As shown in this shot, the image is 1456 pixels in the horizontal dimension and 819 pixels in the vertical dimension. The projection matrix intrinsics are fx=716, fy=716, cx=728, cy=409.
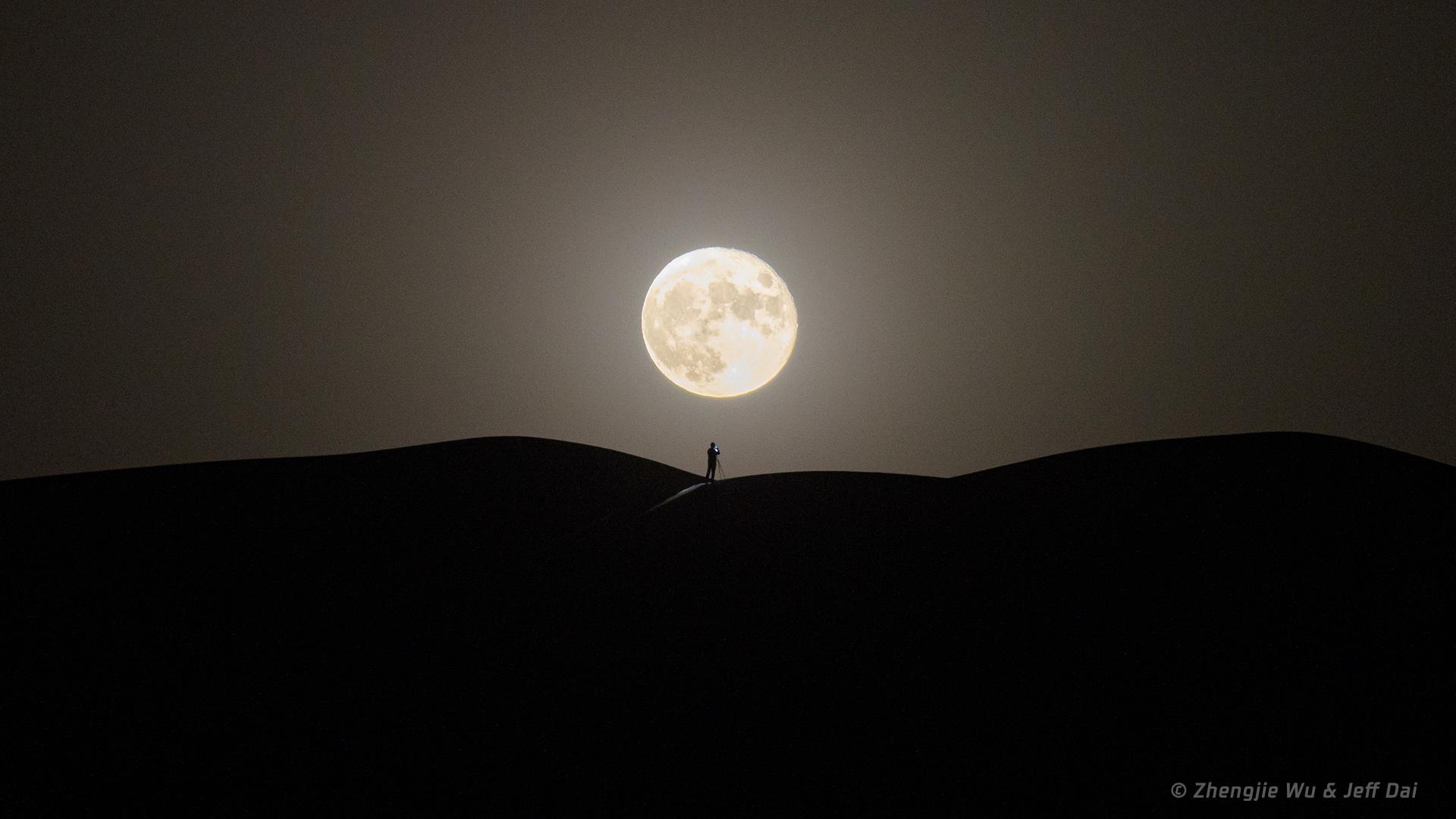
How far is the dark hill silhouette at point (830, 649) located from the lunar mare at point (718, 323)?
8.34 feet

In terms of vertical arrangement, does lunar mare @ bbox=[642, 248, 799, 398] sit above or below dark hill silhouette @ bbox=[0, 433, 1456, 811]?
above

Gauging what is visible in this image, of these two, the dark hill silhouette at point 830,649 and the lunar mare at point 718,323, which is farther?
the lunar mare at point 718,323

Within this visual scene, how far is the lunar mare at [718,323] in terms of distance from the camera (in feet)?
12.3

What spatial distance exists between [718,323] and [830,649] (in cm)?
279

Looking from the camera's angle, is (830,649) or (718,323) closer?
(830,649)

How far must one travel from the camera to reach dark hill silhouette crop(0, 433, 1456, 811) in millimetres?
949

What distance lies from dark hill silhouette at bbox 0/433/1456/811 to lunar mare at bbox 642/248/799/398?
2543 mm

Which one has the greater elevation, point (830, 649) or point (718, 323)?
point (718, 323)

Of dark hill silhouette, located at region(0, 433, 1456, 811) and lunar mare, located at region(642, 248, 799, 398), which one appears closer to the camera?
dark hill silhouette, located at region(0, 433, 1456, 811)

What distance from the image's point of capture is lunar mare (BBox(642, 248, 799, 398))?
375 centimetres

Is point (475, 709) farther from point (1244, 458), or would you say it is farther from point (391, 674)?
point (1244, 458)

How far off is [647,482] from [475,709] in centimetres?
71

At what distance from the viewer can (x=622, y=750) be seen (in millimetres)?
1017

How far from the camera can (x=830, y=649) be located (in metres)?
1.07
